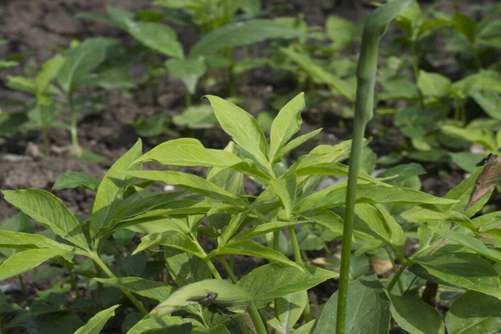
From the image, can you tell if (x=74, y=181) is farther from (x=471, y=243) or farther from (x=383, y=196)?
(x=471, y=243)

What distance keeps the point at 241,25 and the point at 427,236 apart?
1.80m

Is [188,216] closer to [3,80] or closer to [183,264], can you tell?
[183,264]

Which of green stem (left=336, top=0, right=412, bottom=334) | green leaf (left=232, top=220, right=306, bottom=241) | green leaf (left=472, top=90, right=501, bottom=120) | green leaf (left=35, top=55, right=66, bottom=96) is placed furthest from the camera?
green leaf (left=35, top=55, right=66, bottom=96)

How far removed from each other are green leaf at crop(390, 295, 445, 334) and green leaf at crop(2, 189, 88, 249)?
0.57 metres

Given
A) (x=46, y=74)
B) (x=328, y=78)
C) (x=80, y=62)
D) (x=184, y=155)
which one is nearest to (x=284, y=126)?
(x=184, y=155)

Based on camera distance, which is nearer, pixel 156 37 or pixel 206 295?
pixel 206 295

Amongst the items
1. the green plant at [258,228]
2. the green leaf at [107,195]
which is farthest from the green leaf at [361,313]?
the green leaf at [107,195]

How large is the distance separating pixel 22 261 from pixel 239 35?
1.89 meters

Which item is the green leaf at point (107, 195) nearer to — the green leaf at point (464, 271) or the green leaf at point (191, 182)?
the green leaf at point (191, 182)

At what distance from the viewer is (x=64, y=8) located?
456 centimetres

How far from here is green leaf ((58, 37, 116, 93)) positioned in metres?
2.97

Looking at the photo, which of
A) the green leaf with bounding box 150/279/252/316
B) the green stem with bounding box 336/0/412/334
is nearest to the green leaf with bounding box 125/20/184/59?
the green leaf with bounding box 150/279/252/316

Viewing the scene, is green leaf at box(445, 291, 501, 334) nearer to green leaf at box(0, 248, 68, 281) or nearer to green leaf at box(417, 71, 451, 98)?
green leaf at box(0, 248, 68, 281)

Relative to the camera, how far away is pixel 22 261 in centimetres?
135
